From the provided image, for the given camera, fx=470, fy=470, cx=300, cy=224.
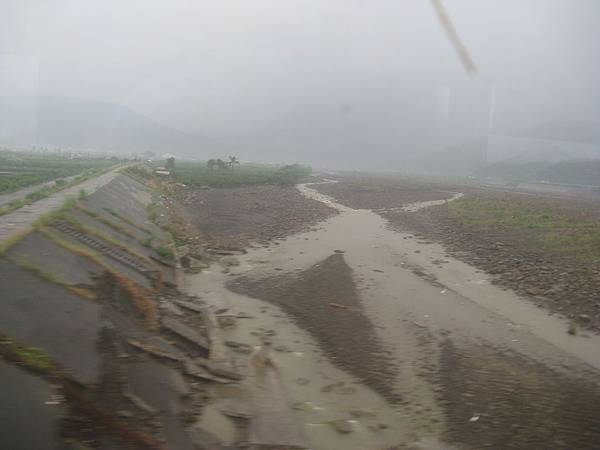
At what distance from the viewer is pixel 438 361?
8.27m

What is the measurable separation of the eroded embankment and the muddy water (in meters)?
1.47

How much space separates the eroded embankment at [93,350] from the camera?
4.89 meters

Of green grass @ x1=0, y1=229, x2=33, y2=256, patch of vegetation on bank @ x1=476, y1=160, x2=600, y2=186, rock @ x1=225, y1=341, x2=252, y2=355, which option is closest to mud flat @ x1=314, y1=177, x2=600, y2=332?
rock @ x1=225, y1=341, x2=252, y2=355

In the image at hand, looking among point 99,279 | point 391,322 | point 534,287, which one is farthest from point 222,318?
point 534,287

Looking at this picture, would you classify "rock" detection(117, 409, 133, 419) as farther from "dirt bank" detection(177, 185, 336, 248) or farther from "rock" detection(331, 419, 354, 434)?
"dirt bank" detection(177, 185, 336, 248)

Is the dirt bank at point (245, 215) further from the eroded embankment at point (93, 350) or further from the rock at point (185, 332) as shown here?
the rock at point (185, 332)

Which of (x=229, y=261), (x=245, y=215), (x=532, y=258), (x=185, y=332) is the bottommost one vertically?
(x=185, y=332)

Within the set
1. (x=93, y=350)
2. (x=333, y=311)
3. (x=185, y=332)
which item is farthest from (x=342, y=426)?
(x=333, y=311)

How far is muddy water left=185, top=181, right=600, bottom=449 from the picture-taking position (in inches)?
238

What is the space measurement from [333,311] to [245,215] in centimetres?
1732

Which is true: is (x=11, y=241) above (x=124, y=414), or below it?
above

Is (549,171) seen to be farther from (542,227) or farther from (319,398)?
(319,398)

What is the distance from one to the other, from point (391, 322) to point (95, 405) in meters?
6.73

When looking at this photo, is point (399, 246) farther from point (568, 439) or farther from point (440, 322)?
point (568, 439)
